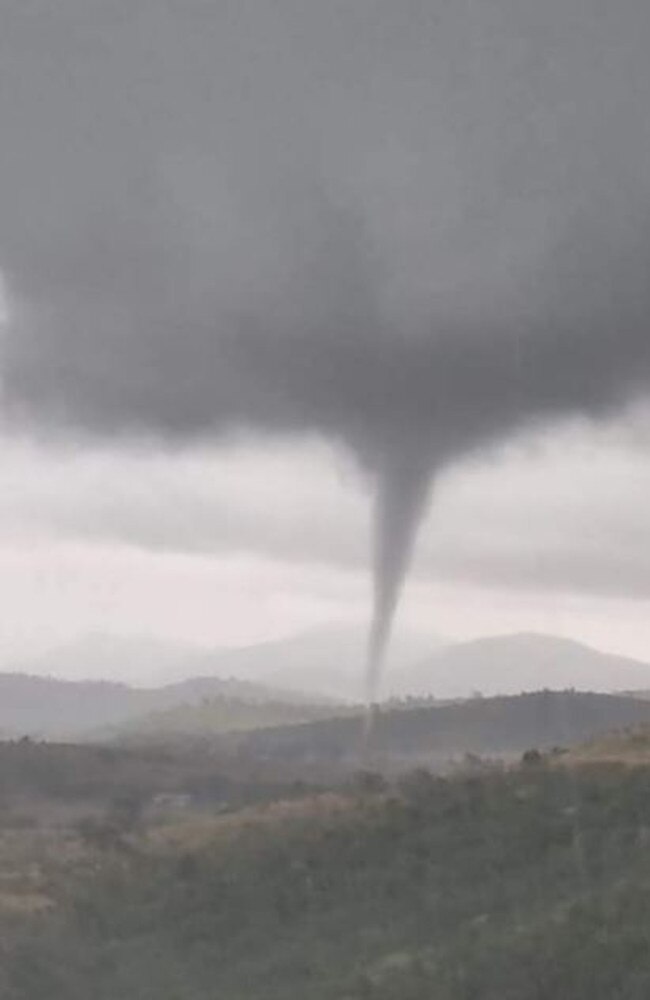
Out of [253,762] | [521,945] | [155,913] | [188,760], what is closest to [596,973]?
[521,945]

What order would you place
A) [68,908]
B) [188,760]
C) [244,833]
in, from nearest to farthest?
[68,908]
[244,833]
[188,760]

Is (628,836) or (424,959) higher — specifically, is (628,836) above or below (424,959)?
Result: above

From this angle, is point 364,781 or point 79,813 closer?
point 364,781

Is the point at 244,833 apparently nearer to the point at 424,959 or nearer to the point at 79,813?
the point at 424,959

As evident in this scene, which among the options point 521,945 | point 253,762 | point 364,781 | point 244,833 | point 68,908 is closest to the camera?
point 521,945

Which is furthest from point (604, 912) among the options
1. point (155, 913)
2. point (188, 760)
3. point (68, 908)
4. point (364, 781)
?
point (188, 760)

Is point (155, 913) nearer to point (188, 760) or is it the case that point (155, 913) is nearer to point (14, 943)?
point (14, 943)

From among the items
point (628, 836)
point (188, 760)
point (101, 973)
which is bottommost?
point (101, 973)
